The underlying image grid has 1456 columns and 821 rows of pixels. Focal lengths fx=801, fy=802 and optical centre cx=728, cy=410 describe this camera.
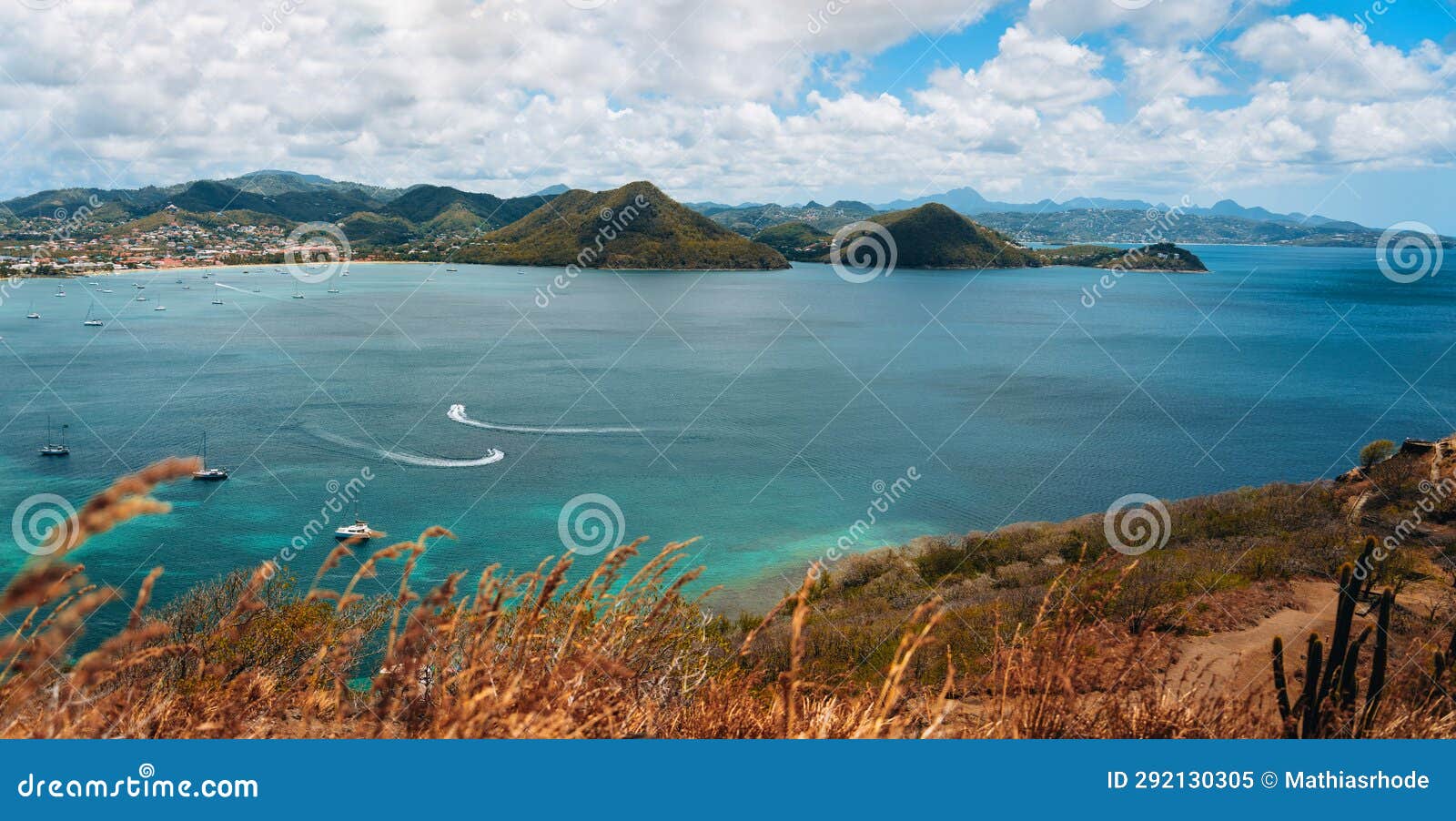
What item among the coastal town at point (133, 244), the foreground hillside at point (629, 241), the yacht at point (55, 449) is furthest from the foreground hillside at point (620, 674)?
the foreground hillside at point (629, 241)

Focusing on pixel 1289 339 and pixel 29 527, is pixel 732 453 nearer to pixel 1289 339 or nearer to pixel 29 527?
pixel 29 527

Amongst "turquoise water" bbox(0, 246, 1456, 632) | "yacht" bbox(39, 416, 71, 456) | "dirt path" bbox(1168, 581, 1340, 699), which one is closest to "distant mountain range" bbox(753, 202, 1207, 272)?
"turquoise water" bbox(0, 246, 1456, 632)

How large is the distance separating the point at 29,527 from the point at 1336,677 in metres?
32.5

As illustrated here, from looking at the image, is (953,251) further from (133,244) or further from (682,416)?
(133,244)

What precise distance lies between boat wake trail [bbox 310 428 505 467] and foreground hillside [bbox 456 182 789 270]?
349 feet

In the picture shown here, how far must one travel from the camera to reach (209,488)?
95.2 feet

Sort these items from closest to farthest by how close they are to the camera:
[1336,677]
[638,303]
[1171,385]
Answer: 1. [1336,677]
2. [1171,385]
3. [638,303]

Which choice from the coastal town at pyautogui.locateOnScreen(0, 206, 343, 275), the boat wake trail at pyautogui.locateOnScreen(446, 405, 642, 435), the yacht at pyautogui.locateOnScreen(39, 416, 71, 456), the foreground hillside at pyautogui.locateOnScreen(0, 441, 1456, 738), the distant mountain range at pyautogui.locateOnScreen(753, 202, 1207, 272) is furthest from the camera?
the distant mountain range at pyautogui.locateOnScreen(753, 202, 1207, 272)

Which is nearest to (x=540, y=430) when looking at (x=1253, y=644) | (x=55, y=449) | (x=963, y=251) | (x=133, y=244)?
(x=55, y=449)

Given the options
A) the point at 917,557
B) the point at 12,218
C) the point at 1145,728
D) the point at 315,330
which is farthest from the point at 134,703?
the point at 12,218

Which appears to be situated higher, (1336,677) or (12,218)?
(12,218)

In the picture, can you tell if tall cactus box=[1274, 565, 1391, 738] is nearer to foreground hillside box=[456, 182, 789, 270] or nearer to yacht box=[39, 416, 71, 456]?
yacht box=[39, 416, 71, 456]

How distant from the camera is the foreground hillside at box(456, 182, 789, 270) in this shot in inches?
5659

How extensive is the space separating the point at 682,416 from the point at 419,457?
12.8m
